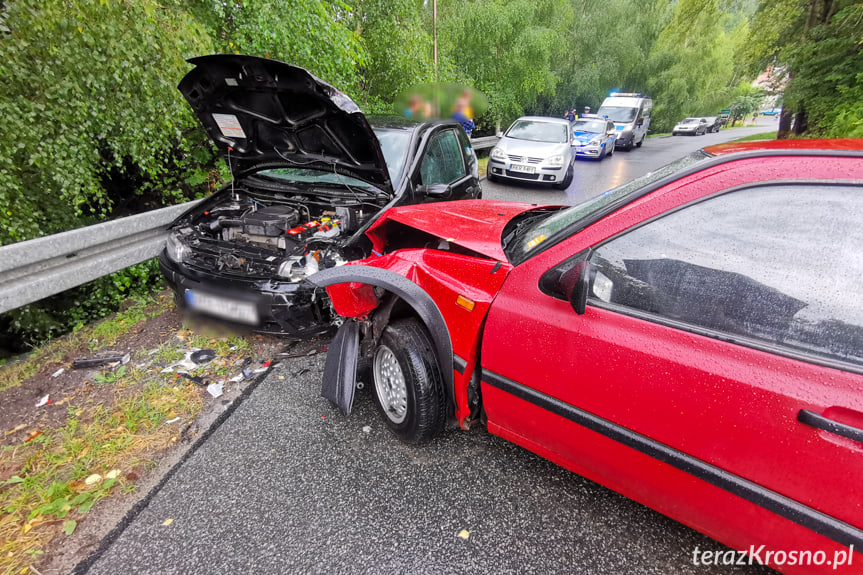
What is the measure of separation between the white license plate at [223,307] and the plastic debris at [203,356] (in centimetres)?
38

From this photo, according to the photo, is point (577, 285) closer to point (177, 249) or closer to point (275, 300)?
point (275, 300)

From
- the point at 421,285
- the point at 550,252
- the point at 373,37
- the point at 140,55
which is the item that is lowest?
the point at 421,285

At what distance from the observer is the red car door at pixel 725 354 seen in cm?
121

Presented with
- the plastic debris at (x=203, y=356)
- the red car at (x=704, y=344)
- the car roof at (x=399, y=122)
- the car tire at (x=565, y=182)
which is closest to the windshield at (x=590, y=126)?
the car tire at (x=565, y=182)

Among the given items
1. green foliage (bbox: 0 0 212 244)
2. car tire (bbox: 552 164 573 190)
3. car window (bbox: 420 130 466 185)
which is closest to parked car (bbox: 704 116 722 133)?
car tire (bbox: 552 164 573 190)

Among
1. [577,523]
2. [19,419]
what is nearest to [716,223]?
[577,523]

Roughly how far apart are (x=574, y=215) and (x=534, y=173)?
728 centimetres

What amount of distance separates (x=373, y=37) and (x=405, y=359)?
8.99 metres

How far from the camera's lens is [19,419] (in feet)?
8.47

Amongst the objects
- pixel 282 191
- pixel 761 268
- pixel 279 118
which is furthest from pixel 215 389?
pixel 761 268

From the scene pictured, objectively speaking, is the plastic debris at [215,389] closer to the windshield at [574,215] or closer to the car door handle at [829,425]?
the windshield at [574,215]

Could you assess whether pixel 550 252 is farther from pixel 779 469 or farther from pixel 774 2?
pixel 774 2

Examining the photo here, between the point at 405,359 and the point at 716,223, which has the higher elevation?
the point at 716,223

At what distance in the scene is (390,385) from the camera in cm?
243
